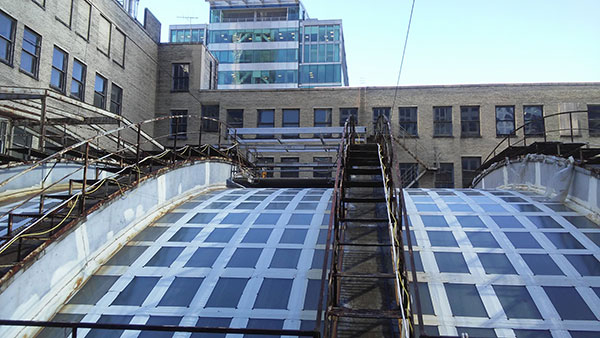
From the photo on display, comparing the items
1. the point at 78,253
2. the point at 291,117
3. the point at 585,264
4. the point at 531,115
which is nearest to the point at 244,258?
the point at 78,253

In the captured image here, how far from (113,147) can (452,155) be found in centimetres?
Answer: 2177

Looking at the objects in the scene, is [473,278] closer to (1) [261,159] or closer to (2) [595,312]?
(2) [595,312]

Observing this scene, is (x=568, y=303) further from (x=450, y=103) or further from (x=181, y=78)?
(x=181, y=78)

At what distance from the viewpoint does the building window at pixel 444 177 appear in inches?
1155

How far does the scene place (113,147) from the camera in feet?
86.1

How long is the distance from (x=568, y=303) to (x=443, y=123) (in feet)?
78.6

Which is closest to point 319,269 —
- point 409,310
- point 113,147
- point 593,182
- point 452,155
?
point 409,310

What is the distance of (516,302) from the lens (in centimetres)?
732

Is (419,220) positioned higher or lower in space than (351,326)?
higher

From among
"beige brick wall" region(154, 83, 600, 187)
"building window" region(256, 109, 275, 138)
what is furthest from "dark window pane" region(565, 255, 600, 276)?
"building window" region(256, 109, 275, 138)

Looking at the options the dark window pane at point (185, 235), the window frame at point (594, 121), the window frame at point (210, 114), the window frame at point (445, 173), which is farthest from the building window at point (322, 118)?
the dark window pane at point (185, 235)

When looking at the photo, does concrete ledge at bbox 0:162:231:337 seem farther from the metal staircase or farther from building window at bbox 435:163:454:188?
building window at bbox 435:163:454:188

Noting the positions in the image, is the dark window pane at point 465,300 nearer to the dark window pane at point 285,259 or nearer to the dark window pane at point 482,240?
the dark window pane at point 482,240

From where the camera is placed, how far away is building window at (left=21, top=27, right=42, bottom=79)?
1978 cm
